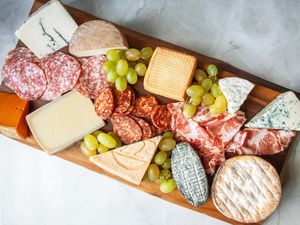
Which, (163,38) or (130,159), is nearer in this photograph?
(130,159)

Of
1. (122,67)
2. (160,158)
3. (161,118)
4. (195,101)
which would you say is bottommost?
(160,158)

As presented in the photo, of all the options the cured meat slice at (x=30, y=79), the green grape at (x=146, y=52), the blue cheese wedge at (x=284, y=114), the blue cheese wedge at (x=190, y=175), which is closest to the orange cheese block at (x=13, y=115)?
the cured meat slice at (x=30, y=79)

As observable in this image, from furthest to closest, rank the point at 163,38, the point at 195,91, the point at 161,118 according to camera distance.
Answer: the point at 163,38 → the point at 161,118 → the point at 195,91

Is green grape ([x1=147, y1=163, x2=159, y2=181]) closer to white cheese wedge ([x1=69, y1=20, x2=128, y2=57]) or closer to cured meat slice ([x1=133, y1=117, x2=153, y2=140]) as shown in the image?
cured meat slice ([x1=133, y1=117, x2=153, y2=140])

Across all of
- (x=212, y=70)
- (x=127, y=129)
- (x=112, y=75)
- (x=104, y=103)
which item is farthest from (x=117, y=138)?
(x=212, y=70)

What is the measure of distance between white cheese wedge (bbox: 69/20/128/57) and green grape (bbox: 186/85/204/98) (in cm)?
32

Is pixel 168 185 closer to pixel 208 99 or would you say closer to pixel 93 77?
pixel 208 99

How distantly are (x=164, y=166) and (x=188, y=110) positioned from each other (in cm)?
25

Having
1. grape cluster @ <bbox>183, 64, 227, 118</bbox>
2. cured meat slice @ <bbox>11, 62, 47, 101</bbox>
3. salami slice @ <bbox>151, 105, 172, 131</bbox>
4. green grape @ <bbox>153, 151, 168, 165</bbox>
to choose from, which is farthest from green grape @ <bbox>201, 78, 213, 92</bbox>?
cured meat slice @ <bbox>11, 62, 47, 101</bbox>

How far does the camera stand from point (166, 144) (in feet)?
6.57

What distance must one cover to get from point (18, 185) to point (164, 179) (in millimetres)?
748

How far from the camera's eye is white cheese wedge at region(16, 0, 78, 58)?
2.11 m

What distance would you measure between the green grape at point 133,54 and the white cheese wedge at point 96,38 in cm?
4

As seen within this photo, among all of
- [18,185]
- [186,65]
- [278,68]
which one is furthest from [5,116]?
[278,68]
